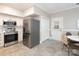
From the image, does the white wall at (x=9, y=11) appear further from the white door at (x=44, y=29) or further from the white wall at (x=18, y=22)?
the white door at (x=44, y=29)

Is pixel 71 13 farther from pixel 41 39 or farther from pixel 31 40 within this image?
pixel 31 40

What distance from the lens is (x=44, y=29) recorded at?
161 inches

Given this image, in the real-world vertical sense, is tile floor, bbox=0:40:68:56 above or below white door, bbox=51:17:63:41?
below

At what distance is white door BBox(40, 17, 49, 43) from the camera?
3.93 meters

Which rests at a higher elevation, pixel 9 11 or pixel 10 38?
pixel 9 11

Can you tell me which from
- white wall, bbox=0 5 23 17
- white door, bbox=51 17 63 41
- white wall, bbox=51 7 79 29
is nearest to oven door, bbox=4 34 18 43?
white wall, bbox=0 5 23 17

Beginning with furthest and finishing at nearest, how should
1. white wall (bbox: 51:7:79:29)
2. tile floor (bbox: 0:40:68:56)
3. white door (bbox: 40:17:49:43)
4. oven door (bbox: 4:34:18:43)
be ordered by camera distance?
1. white door (bbox: 40:17:49:43)
2. white wall (bbox: 51:7:79:29)
3. oven door (bbox: 4:34:18:43)
4. tile floor (bbox: 0:40:68:56)

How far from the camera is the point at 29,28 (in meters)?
3.11

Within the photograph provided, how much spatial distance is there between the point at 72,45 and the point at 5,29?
2.96 m

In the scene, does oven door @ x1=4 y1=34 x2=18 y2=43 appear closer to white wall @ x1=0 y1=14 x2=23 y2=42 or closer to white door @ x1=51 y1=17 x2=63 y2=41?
white wall @ x1=0 y1=14 x2=23 y2=42

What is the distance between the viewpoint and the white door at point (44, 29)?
393 centimetres

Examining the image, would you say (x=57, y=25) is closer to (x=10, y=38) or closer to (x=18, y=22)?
(x=18, y=22)

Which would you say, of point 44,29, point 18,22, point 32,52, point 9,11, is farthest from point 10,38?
point 44,29

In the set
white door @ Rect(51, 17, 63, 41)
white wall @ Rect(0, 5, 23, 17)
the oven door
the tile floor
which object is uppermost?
white wall @ Rect(0, 5, 23, 17)
